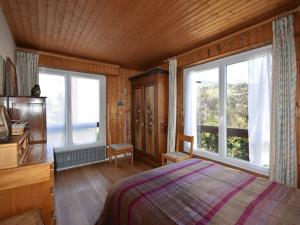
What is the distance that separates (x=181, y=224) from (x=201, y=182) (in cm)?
62

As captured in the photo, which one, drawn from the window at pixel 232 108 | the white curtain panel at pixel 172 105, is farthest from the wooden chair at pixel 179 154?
the window at pixel 232 108

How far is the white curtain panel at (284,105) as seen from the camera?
184 centimetres

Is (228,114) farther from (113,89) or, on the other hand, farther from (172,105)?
(113,89)

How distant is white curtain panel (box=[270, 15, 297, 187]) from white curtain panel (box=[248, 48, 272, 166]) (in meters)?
0.17

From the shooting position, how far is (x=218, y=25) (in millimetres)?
2230

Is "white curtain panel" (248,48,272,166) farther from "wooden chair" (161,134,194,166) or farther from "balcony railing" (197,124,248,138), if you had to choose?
"wooden chair" (161,134,194,166)

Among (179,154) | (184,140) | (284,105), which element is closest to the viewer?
(284,105)

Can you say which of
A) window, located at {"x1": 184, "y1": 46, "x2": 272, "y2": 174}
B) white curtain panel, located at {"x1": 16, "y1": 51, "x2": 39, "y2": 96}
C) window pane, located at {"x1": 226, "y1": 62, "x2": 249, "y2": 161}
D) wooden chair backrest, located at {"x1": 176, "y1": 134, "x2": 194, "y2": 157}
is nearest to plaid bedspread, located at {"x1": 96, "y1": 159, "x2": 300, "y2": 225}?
window, located at {"x1": 184, "y1": 46, "x2": 272, "y2": 174}

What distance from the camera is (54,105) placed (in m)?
3.47

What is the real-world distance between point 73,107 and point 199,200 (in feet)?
11.2

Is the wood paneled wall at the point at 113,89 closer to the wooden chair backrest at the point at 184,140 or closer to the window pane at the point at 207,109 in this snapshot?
the wooden chair backrest at the point at 184,140

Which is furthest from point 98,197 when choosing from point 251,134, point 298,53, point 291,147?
point 298,53

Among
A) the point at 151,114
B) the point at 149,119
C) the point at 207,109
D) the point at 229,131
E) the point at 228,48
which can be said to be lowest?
the point at 229,131

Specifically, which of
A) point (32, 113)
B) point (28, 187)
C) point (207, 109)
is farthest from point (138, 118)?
point (28, 187)
